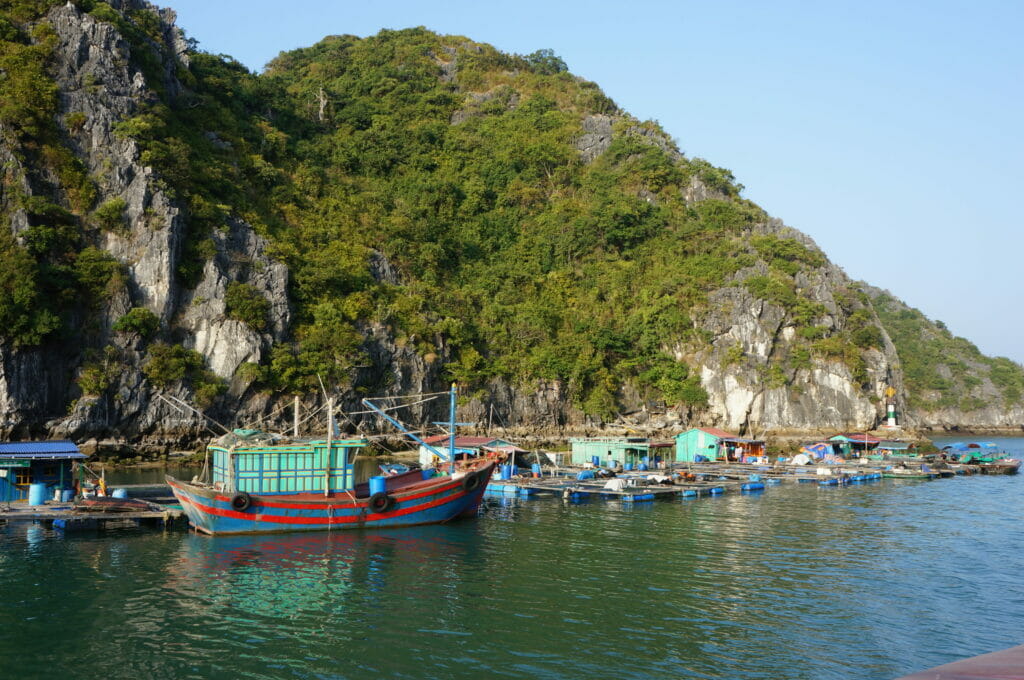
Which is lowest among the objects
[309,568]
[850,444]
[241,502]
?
[309,568]

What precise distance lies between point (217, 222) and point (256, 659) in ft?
176

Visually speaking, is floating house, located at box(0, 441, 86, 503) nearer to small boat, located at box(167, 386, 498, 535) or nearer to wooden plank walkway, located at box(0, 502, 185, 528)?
wooden plank walkway, located at box(0, 502, 185, 528)

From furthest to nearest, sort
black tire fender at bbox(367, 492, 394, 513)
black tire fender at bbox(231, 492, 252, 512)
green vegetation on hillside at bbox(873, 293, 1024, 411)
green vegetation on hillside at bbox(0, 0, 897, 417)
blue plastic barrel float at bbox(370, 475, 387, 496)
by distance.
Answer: green vegetation on hillside at bbox(873, 293, 1024, 411) < green vegetation on hillside at bbox(0, 0, 897, 417) < blue plastic barrel float at bbox(370, 475, 387, 496) < black tire fender at bbox(367, 492, 394, 513) < black tire fender at bbox(231, 492, 252, 512)

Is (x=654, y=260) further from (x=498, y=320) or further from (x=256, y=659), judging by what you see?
(x=256, y=659)

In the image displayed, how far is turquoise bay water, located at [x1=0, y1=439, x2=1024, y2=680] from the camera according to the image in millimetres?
16656

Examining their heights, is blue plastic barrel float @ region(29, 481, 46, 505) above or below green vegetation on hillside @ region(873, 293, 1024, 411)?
below

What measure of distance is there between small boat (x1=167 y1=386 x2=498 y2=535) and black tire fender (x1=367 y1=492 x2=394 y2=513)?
4cm

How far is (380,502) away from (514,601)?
11241 mm

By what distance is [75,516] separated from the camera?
28.8 metres

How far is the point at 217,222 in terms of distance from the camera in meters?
63.4

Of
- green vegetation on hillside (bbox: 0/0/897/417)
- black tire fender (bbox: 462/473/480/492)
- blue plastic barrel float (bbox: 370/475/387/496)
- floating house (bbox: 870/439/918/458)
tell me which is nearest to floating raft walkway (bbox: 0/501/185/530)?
blue plastic barrel float (bbox: 370/475/387/496)

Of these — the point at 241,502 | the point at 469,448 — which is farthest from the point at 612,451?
the point at 241,502

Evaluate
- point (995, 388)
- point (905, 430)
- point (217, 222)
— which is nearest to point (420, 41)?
point (217, 222)

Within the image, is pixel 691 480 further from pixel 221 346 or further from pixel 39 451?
pixel 221 346
